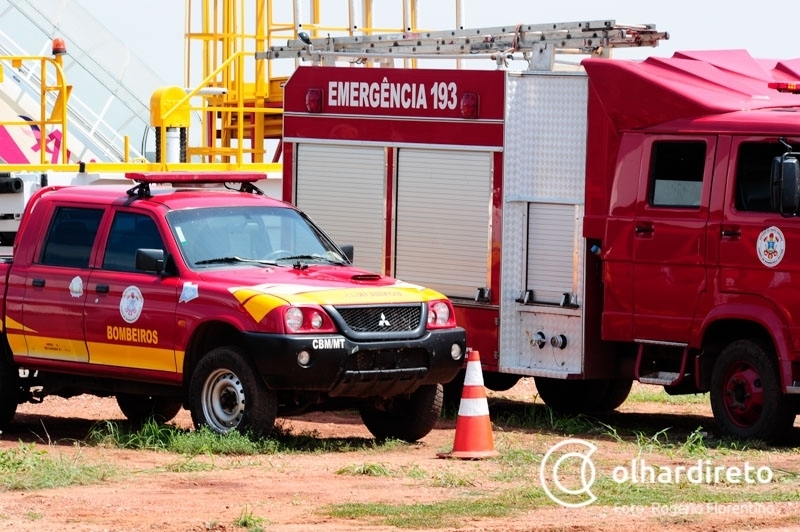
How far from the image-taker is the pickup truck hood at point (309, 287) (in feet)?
37.4

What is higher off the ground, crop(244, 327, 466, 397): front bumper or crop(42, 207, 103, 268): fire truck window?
crop(42, 207, 103, 268): fire truck window

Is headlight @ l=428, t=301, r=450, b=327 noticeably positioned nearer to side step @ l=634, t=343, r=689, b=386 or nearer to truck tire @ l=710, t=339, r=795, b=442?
side step @ l=634, t=343, r=689, b=386

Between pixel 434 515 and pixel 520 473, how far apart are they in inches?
67.3

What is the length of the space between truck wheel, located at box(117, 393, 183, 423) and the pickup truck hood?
2.14 meters

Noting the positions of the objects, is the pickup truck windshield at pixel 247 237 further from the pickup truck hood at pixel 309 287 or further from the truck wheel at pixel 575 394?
the truck wheel at pixel 575 394

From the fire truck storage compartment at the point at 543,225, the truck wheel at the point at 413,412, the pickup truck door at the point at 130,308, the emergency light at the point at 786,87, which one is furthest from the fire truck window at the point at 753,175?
the pickup truck door at the point at 130,308

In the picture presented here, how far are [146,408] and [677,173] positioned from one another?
14.8ft

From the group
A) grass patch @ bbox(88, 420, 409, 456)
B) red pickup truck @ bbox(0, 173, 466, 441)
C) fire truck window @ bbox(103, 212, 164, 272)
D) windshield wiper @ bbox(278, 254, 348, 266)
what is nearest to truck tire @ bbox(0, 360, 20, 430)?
red pickup truck @ bbox(0, 173, 466, 441)

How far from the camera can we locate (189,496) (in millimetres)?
9633

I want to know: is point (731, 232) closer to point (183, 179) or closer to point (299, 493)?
point (183, 179)

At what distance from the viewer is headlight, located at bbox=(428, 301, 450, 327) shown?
39.5ft

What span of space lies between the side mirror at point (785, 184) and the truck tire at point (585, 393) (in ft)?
10.6

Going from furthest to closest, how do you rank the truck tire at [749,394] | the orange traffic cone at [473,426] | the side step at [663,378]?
the side step at [663,378], the truck tire at [749,394], the orange traffic cone at [473,426]

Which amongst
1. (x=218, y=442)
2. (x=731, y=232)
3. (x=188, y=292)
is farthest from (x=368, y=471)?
(x=731, y=232)
